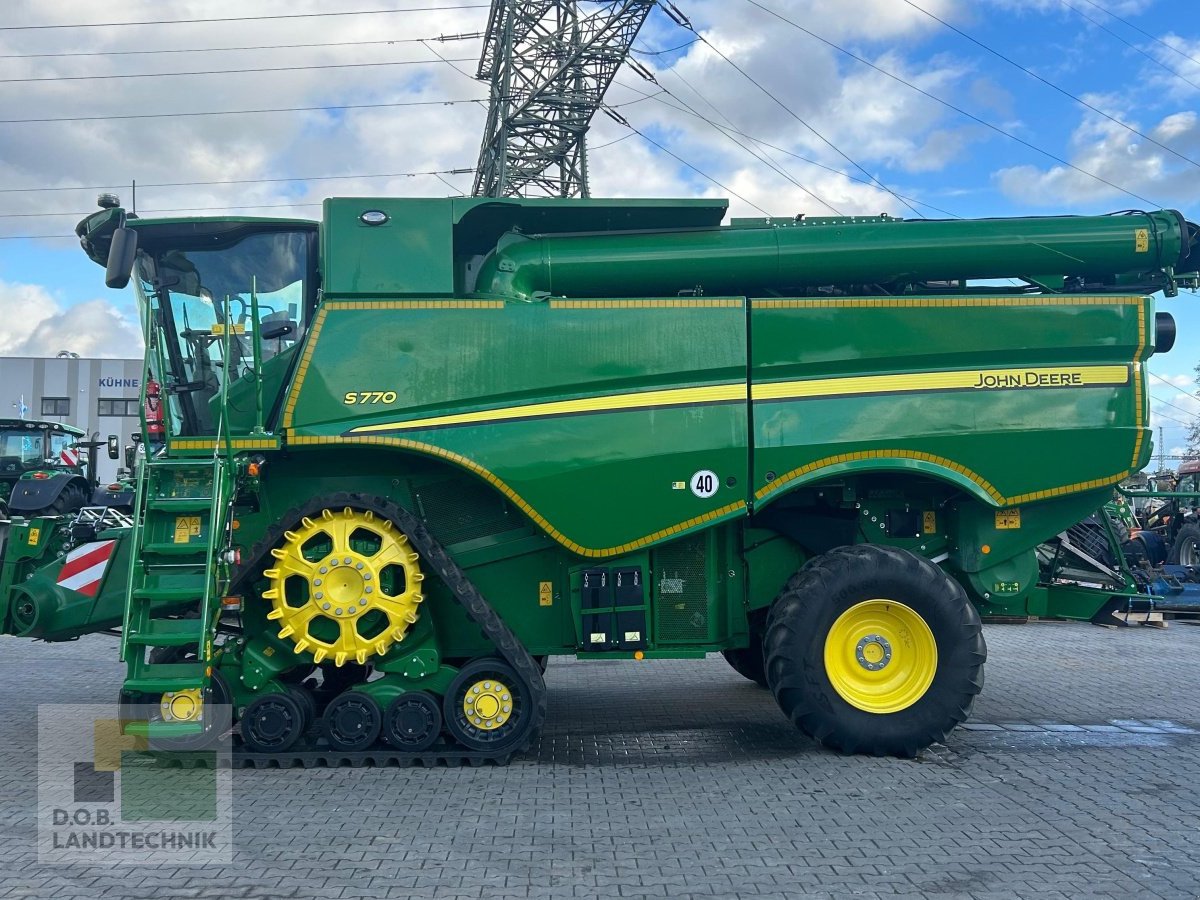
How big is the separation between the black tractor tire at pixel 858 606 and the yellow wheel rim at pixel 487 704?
Answer: 1.70 m

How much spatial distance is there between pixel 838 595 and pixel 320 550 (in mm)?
3267

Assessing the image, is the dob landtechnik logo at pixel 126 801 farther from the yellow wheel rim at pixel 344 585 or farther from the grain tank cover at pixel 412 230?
the grain tank cover at pixel 412 230

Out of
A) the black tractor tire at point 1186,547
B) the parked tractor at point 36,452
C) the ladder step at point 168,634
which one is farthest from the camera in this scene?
the parked tractor at point 36,452

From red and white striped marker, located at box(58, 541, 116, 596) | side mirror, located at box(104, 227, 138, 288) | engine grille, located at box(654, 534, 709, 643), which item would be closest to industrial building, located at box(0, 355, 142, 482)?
red and white striped marker, located at box(58, 541, 116, 596)

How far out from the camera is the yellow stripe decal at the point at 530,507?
6.04 m

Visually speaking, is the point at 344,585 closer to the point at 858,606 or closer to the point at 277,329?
the point at 277,329

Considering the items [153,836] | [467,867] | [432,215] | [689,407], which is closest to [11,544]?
[153,836]

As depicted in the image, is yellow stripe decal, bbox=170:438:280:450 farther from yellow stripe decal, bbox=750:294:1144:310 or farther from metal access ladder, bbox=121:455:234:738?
yellow stripe decal, bbox=750:294:1144:310

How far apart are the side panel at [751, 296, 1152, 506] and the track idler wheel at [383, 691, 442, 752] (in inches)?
96.3

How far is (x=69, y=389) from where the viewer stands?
38219 mm

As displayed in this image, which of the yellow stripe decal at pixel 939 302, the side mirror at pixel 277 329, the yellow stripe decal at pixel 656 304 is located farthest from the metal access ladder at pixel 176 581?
the yellow stripe decal at pixel 939 302

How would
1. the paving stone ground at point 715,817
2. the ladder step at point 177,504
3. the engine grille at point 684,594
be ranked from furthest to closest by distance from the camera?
1. the engine grille at point 684,594
2. the ladder step at point 177,504
3. the paving stone ground at point 715,817

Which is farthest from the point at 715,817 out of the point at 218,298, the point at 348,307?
the point at 218,298

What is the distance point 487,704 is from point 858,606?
2.44m
